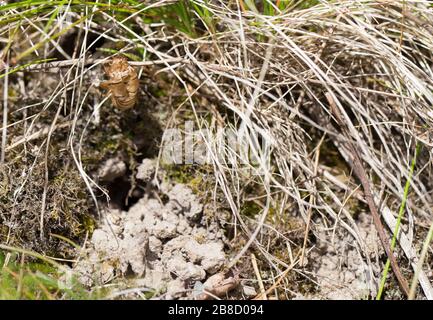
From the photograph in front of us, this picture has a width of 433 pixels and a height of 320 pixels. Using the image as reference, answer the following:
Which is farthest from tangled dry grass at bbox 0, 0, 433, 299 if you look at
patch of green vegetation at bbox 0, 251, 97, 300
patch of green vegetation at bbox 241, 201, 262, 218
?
patch of green vegetation at bbox 0, 251, 97, 300

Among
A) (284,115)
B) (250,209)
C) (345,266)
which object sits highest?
(284,115)

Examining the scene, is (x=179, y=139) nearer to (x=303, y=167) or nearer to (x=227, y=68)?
(x=227, y=68)

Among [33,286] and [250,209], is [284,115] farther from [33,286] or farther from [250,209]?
[33,286]

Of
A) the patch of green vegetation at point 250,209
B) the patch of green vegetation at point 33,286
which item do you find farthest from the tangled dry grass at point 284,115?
the patch of green vegetation at point 33,286

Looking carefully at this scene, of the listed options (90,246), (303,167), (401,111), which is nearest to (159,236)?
(90,246)

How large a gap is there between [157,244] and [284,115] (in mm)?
582

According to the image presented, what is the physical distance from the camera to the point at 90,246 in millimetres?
1643

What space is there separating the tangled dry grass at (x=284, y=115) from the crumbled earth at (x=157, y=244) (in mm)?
88

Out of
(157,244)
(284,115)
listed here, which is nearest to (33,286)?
(157,244)

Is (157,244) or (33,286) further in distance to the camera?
(157,244)

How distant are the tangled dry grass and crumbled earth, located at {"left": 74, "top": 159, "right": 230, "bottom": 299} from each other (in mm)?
88

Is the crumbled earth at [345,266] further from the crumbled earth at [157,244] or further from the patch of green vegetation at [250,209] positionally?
the crumbled earth at [157,244]

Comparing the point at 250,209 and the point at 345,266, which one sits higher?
the point at 250,209

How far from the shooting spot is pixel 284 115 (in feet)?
5.71
